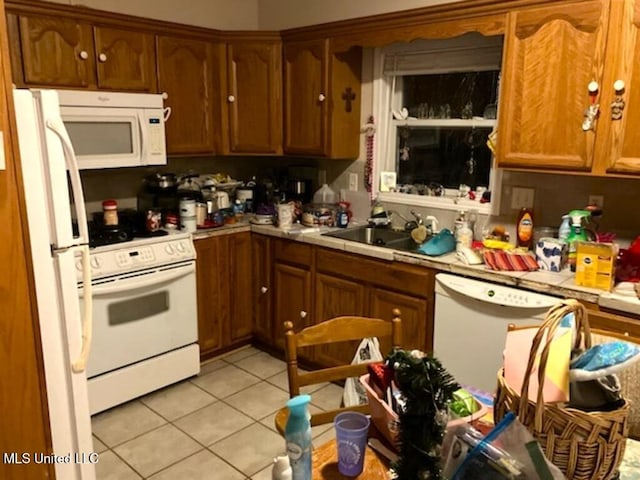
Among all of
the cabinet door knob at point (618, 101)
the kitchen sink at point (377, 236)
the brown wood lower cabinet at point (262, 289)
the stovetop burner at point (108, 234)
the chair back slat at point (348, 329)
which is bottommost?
the brown wood lower cabinet at point (262, 289)

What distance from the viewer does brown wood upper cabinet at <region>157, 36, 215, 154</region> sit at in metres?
3.23

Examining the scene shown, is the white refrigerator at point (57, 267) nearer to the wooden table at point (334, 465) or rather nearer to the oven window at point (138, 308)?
the oven window at point (138, 308)

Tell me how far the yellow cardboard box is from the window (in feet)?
2.46

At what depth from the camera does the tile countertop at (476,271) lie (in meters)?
2.10

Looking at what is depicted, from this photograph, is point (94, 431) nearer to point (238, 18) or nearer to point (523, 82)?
point (523, 82)

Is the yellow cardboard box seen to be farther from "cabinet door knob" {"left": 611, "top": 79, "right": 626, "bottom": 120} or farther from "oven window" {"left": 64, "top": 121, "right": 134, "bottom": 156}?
"oven window" {"left": 64, "top": 121, "right": 134, "bottom": 156}

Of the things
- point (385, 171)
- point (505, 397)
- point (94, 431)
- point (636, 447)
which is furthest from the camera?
point (385, 171)

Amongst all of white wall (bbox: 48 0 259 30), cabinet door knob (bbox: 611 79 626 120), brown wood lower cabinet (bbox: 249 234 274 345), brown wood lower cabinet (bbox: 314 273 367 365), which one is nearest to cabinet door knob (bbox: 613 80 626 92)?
cabinet door knob (bbox: 611 79 626 120)

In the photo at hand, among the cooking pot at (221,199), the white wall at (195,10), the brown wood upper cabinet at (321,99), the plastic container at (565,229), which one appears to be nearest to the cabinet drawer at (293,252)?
the cooking pot at (221,199)

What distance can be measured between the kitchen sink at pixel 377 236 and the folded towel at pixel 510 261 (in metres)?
0.66

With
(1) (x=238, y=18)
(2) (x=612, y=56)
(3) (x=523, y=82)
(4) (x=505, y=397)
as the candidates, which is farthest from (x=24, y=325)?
(1) (x=238, y=18)

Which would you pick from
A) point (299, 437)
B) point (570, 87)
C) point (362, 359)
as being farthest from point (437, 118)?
point (299, 437)

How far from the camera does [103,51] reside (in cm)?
293

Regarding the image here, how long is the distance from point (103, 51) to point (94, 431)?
2.10m
